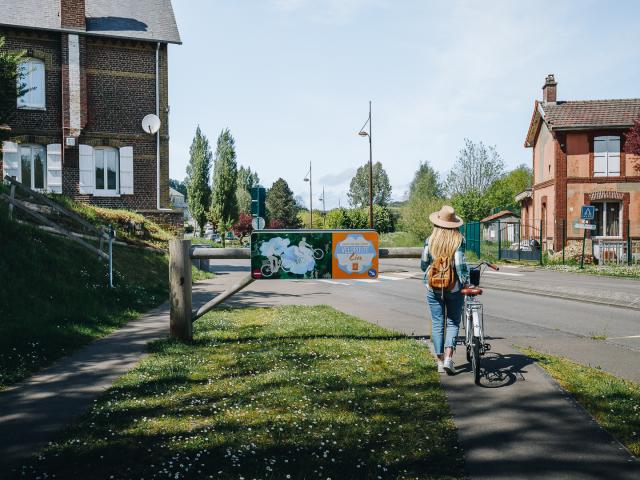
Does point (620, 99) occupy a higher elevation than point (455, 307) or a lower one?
higher

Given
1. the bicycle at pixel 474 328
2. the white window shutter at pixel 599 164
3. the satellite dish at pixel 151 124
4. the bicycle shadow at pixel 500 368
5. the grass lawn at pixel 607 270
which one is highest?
the satellite dish at pixel 151 124

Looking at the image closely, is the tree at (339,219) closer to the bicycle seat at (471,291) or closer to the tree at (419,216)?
the tree at (419,216)

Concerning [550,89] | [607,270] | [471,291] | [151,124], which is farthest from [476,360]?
[550,89]

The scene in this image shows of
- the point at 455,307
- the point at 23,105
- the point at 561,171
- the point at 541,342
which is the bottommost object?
the point at 541,342

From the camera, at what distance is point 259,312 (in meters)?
11.9

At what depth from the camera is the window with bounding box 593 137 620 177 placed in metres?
32.2

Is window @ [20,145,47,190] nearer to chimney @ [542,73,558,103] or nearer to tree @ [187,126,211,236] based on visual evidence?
chimney @ [542,73,558,103]

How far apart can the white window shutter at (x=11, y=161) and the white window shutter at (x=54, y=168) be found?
122 centimetres

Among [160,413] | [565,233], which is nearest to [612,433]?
[160,413]

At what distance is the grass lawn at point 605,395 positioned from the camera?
464cm

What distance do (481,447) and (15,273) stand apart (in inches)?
353

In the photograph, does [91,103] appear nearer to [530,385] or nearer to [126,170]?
[126,170]

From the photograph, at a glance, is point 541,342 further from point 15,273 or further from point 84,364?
point 15,273

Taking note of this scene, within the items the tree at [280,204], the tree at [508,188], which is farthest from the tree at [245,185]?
the tree at [508,188]
